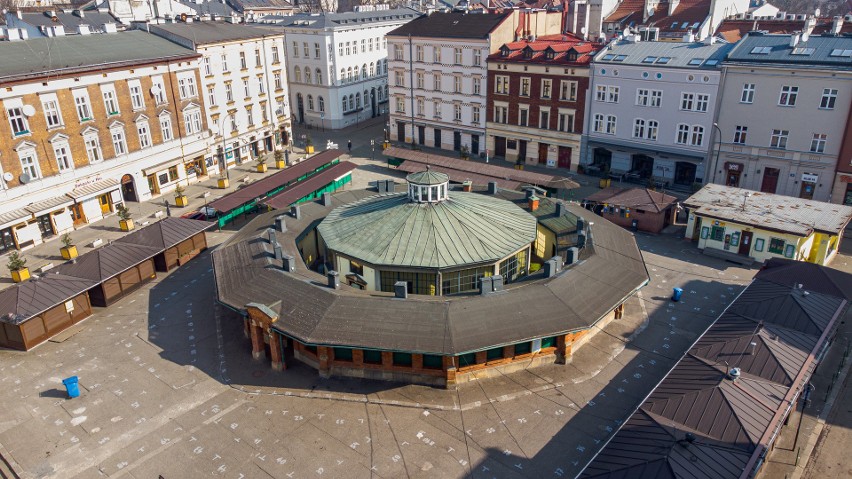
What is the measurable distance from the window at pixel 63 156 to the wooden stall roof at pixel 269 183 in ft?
43.1

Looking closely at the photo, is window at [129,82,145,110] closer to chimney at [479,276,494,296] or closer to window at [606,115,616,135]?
chimney at [479,276,494,296]

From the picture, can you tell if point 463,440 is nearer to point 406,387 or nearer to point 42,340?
point 406,387

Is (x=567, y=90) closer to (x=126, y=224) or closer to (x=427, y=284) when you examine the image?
(x=427, y=284)

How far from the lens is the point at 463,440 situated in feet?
98.2

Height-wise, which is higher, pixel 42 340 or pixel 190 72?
pixel 190 72

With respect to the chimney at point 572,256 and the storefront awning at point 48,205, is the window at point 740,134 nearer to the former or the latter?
the chimney at point 572,256

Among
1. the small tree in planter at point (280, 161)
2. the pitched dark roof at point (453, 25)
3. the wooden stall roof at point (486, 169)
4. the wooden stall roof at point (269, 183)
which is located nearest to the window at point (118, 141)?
the wooden stall roof at point (269, 183)

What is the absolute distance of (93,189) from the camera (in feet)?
188

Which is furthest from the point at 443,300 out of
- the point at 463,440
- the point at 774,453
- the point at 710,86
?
the point at 710,86

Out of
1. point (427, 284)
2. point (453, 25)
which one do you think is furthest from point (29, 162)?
point (453, 25)

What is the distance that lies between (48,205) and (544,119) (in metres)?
53.4

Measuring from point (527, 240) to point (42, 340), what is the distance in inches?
1296

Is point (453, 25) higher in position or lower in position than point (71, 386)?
higher

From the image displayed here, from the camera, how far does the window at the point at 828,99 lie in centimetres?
5450
